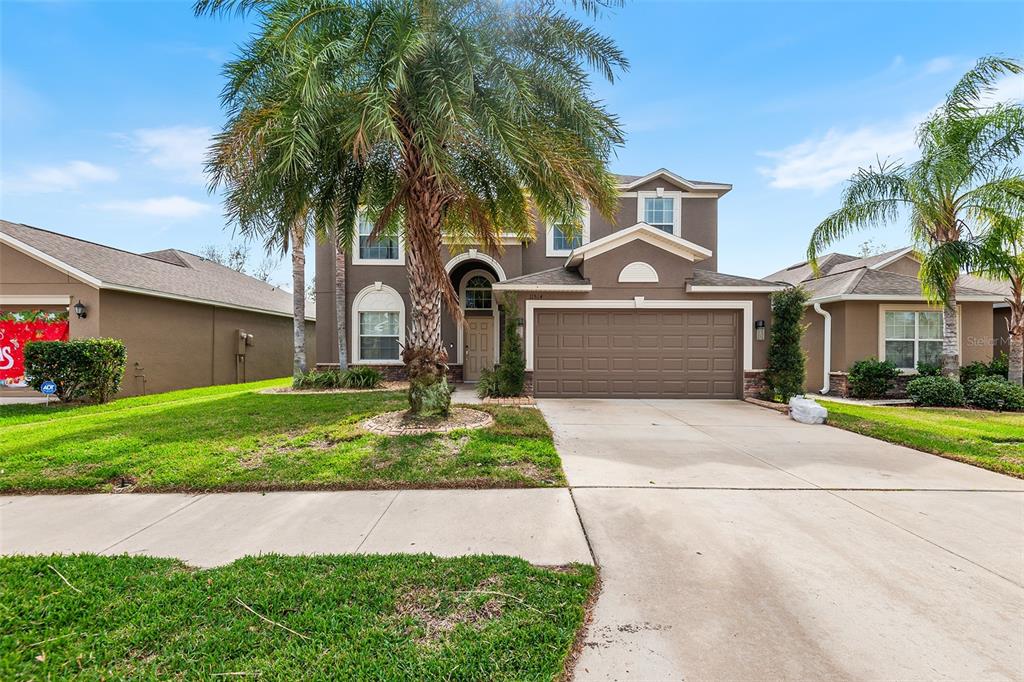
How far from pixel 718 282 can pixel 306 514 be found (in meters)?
10.9

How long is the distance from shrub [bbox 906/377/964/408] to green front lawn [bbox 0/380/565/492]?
1013cm

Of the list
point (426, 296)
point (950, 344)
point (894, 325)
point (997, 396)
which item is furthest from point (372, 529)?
point (894, 325)

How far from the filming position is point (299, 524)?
12.7ft

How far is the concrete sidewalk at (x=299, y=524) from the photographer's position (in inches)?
134

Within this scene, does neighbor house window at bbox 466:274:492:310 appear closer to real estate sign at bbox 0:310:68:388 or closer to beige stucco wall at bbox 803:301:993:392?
beige stucco wall at bbox 803:301:993:392

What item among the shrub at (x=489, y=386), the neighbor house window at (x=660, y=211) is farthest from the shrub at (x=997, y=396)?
the shrub at (x=489, y=386)

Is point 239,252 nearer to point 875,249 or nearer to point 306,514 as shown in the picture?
point 306,514

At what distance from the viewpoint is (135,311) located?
480 inches

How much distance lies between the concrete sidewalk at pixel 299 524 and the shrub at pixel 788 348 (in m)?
8.51

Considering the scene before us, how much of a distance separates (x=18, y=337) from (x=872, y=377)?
915 inches

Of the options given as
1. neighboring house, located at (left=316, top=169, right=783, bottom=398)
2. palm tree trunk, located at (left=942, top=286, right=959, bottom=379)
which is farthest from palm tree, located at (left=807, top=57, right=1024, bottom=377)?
neighboring house, located at (left=316, top=169, right=783, bottom=398)

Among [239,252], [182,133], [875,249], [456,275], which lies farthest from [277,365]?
[875,249]

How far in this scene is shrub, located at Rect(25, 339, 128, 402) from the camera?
32.2ft

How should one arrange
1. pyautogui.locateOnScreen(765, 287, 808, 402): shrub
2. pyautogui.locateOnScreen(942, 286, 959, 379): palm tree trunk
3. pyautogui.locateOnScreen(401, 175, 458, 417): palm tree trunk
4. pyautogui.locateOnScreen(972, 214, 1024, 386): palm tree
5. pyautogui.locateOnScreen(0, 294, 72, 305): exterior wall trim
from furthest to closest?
pyautogui.locateOnScreen(0, 294, 72, 305): exterior wall trim < pyautogui.locateOnScreen(942, 286, 959, 379): palm tree trunk < pyautogui.locateOnScreen(765, 287, 808, 402): shrub < pyautogui.locateOnScreen(972, 214, 1024, 386): palm tree < pyautogui.locateOnScreen(401, 175, 458, 417): palm tree trunk
